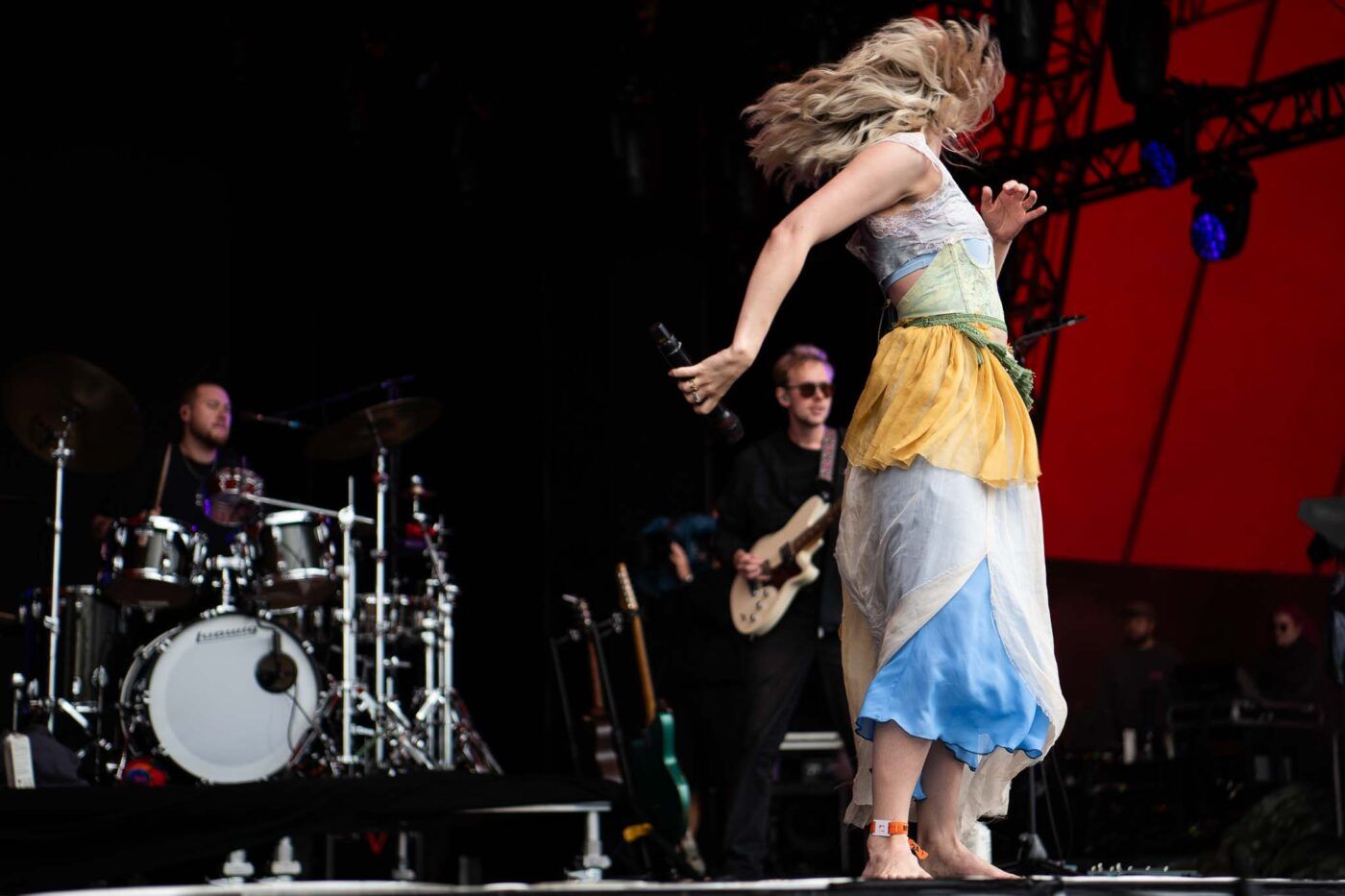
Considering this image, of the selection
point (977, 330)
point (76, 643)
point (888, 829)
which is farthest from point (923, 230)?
point (76, 643)

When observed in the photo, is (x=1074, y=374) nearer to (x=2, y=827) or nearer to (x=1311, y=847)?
(x=1311, y=847)

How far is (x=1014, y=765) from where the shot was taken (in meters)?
2.92

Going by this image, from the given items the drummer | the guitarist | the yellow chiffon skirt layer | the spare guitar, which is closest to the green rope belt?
the yellow chiffon skirt layer

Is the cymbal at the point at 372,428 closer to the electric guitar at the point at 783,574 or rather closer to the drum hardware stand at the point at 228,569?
the drum hardware stand at the point at 228,569

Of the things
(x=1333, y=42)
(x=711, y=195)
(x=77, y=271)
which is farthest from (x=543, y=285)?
(x=1333, y=42)

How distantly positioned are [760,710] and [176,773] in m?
2.81

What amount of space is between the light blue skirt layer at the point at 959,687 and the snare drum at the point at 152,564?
4950mm

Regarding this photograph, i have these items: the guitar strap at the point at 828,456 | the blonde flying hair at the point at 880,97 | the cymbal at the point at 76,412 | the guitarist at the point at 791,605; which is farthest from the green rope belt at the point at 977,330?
the cymbal at the point at 76,412

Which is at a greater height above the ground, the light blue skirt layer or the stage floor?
the light blue skirt layer

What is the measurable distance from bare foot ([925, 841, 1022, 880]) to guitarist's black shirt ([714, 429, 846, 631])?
328 centimetres

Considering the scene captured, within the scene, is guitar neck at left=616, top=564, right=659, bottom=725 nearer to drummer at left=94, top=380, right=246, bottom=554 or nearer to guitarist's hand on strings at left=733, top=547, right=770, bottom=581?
guitarist's hand on strings at left=733, top=547, right=770, bottom=581

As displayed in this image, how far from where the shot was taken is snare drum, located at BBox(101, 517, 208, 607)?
686cm

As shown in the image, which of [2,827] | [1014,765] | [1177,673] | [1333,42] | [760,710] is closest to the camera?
[1014,765]

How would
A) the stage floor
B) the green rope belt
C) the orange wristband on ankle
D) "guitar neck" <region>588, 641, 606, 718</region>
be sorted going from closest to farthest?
1. the stage floor
2. the orange wristband on ankle
3. the green rope belt
4. "guitar neck" <region>588, 641, 606, 718</region>
